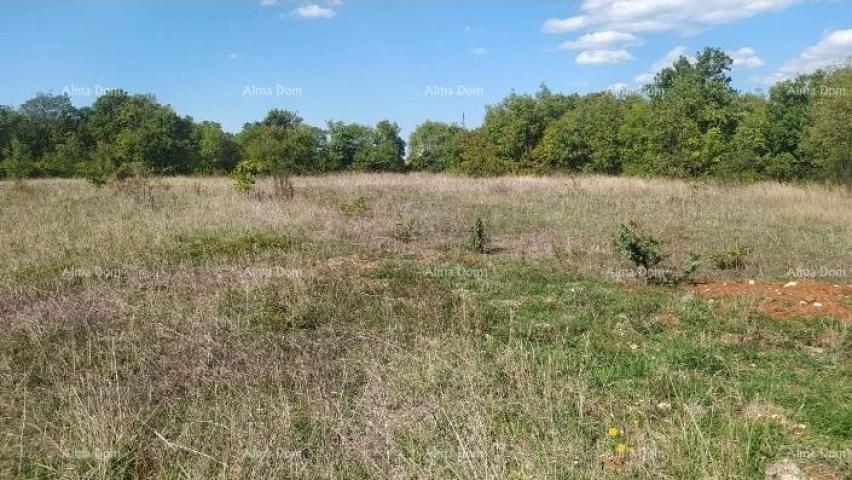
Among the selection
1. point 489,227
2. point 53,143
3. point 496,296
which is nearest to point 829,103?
point 489,227

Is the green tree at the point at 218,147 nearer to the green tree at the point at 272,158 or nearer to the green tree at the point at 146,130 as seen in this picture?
the green tree at the point at 146,130

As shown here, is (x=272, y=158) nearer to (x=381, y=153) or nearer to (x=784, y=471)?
(x=784, y=471)

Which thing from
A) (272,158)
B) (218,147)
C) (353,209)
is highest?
(218,147)

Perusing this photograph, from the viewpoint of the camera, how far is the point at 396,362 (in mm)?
5109

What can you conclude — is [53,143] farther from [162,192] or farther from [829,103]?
[829,103]

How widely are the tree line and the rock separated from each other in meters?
16.5

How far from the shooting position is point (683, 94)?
2773cm

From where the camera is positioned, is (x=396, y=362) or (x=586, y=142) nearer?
(x=396, y=362)

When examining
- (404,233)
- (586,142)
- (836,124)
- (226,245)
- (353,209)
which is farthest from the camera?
(586,142)

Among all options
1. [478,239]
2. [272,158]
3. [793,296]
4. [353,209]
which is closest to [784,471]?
[793,296]

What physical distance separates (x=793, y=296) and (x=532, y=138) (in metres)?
33.6

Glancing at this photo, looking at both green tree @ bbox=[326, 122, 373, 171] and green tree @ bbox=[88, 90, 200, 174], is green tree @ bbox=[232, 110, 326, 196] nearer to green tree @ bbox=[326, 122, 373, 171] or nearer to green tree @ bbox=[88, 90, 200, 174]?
green tree @ bbox=[88, 90, 200, 174]

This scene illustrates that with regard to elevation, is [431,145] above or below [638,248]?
above

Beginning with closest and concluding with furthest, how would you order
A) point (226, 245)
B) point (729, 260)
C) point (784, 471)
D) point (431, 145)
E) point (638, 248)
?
point (784, 471), point (638, 248), point (729, 260), point (226, 245), point (431, 145)
